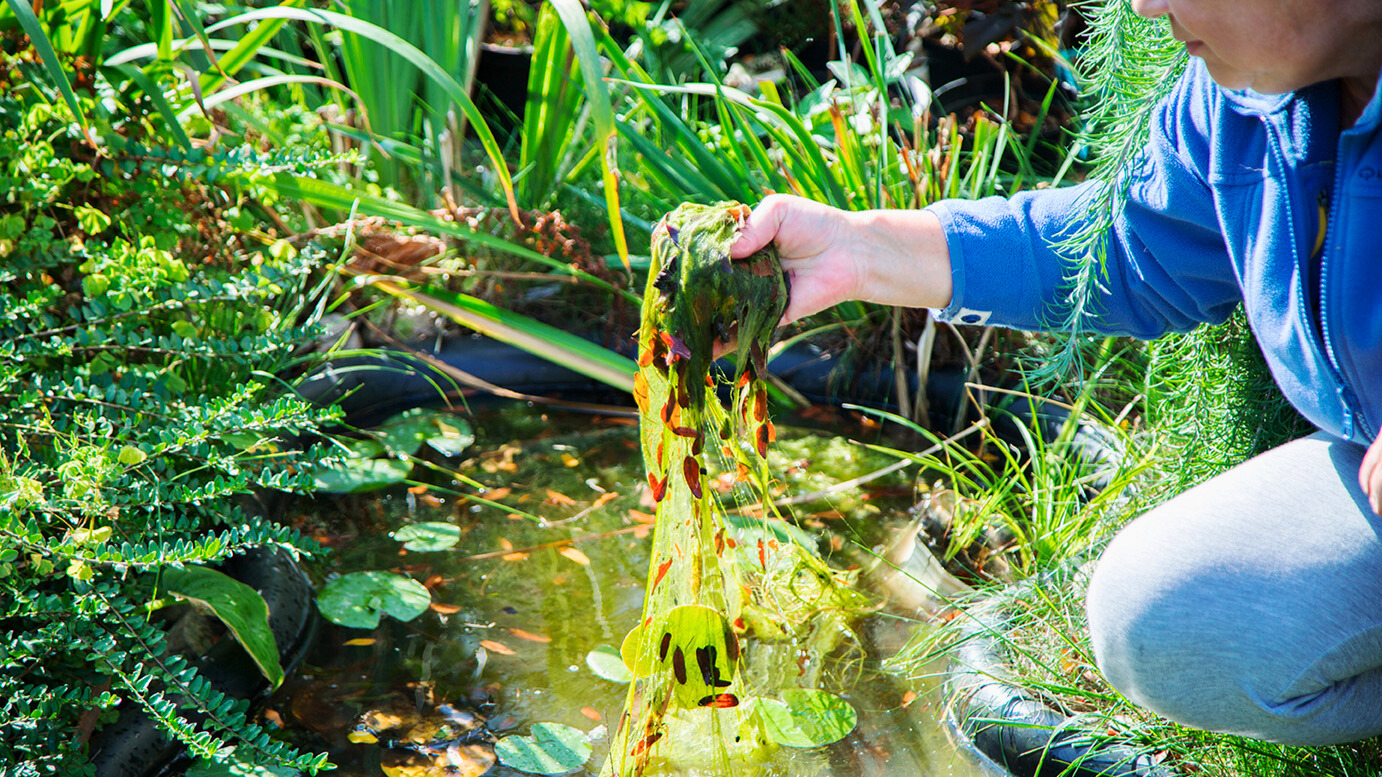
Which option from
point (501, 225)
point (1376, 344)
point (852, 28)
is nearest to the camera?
point (1376, 344)

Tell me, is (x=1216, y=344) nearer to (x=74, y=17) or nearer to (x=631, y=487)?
(x=631, y=487)

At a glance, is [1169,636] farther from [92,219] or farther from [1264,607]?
[92,219]

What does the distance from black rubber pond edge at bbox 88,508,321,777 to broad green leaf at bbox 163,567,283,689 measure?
0.05 m

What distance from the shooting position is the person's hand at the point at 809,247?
119 cm

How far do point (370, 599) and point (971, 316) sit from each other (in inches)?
42.5

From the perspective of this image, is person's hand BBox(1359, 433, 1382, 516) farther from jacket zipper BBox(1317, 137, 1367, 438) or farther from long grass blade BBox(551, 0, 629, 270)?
long grass blade BBox(551, 0, 629, 270)

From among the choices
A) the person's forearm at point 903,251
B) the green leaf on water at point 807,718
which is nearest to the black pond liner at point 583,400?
the green leaf on water at point 807,718

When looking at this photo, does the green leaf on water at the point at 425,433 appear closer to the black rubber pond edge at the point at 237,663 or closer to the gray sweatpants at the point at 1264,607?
the black rubber pond edge at the point at 237,663

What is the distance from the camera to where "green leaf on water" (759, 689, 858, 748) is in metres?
1.37

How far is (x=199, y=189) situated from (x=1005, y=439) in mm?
1683

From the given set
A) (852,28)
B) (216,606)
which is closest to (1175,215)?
(216,606)

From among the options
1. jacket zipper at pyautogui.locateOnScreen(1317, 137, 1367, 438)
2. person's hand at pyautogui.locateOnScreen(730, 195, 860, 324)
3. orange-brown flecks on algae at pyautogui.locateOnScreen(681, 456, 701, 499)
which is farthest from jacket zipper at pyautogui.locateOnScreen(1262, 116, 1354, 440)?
orange-brown flecks on algae at pyautogui.locateOnScreen(681, 456, 701, 499)

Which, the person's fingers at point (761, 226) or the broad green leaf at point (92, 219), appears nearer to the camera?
the person's fingers at point (761, 226)

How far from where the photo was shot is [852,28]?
3582mm
